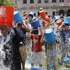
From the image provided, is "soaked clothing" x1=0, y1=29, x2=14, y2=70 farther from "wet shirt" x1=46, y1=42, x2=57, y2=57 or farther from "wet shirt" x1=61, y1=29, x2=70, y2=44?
"wet shirt" x1=61, y1=29, x2=70, y2=44

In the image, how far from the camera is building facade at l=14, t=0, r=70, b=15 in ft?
274

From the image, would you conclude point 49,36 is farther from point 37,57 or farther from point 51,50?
point 37,57

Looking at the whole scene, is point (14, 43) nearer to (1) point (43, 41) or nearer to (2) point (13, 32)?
(2) point (13, 32)

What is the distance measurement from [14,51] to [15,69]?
0.24 m

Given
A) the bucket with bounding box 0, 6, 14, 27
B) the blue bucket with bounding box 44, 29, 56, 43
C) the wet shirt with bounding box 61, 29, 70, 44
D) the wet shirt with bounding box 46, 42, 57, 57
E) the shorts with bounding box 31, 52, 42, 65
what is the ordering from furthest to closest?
the wet shirt with bounding box 61, 29, 70, 44, the shorts with bounding box 31, 52, 42, 65, the wet shirt with bounding box 46, 42, 57, 57, the blue bucket with bounding box 44, 29, 56, 43, the bucket with bounding box 0, 6, 14, 27

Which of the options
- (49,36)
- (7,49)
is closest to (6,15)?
(7,49)

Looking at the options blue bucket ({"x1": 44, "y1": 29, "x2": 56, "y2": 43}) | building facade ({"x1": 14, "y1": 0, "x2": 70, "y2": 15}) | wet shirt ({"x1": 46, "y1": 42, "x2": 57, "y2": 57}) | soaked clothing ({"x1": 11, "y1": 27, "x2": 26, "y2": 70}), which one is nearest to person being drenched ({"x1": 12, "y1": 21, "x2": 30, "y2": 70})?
soaked clothing ({"x1": 11, "y1": 27, "x2": 26, "y2": 70})

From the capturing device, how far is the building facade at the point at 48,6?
8338 cm

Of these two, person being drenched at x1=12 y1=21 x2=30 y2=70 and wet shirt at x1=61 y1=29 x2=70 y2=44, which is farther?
wet shirt at x1=61 y1=29 x2=70 y2=44

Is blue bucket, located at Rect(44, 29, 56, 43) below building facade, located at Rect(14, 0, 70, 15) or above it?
above

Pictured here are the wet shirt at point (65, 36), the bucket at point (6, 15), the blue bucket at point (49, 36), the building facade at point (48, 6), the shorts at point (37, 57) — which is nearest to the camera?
the bucket at point (6, 15)

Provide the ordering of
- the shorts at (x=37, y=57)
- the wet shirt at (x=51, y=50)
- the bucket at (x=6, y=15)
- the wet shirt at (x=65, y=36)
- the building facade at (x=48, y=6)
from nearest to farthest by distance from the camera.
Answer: the bucket at (x=6, y=15), the wet shirt at (x=51, y=50), the shorts at (x=37, y=57), the wet shirt at (x=65, y=36), the building facade at (x=48, y=6)

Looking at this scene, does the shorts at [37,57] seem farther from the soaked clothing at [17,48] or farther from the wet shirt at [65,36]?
the soaked clothing at [17,48]

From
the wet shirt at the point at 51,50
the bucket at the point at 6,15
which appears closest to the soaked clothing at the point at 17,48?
the bucket at the point at 6,15
